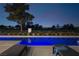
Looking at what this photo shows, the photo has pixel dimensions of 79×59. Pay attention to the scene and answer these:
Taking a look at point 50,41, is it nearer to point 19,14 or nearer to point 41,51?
point 41,51

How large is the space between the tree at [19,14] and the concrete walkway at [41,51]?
391 millimetres

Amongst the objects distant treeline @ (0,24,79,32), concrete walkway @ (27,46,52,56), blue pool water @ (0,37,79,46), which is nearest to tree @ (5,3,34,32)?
distant treeline @ (0,24,79,32)

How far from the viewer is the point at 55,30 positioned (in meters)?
3.24

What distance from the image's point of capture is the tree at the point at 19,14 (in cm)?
319

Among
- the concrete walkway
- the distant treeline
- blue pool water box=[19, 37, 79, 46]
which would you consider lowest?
the concrete walkway

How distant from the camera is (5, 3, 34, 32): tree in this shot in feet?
10.5

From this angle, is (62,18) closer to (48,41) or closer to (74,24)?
(74,24)

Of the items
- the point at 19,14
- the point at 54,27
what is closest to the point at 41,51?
the point at 54,27

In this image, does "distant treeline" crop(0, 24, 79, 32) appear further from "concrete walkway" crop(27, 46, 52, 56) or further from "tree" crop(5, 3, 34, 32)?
"concrete walkway" crop(27, 46, 52, 56)

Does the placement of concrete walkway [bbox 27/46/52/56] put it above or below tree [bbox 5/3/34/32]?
below

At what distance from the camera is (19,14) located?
3.24 m

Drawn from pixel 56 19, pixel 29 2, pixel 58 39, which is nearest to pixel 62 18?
pixel 56 19

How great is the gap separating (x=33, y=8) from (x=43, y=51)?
27.6 inches

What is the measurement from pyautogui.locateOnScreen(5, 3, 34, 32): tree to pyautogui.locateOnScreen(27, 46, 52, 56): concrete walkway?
0.39 m
